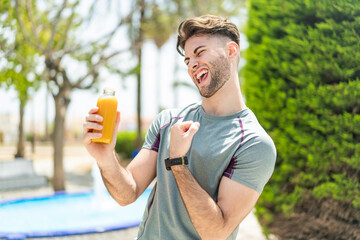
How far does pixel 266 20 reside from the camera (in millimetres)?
4074

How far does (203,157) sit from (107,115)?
530 mm

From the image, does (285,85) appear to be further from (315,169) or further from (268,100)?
(315,169)

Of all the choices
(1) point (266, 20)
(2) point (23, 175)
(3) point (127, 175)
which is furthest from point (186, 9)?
(3) point (127, 175)

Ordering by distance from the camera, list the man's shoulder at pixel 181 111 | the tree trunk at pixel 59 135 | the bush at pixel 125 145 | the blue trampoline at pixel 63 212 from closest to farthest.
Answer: the man's shoulder at pixel 181 111 → the blue trampoline at pixel 63 212 → the tree trunk at pixel 59 135 → the bush at pixel 125 145

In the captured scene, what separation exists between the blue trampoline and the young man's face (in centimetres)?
551

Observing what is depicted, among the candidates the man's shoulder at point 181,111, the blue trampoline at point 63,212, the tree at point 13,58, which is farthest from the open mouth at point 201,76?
the tree at point 13,58

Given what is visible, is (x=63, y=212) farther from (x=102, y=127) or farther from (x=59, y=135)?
(x=102, y=127)

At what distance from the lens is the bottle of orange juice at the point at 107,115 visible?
179cm

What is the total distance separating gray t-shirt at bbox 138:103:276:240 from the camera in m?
1.70

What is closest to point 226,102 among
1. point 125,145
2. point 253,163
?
point 253,163

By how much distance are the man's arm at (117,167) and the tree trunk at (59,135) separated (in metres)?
8.58

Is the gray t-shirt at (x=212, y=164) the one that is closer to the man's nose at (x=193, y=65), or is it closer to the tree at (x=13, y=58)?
the man's nose at (x=193, y=65)

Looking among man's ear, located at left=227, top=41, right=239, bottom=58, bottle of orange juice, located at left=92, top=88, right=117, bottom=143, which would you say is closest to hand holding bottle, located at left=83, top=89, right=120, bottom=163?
bottle of orange juice, located at left=92, top=88, right=117, bottom=143

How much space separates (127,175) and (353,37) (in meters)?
2.26
